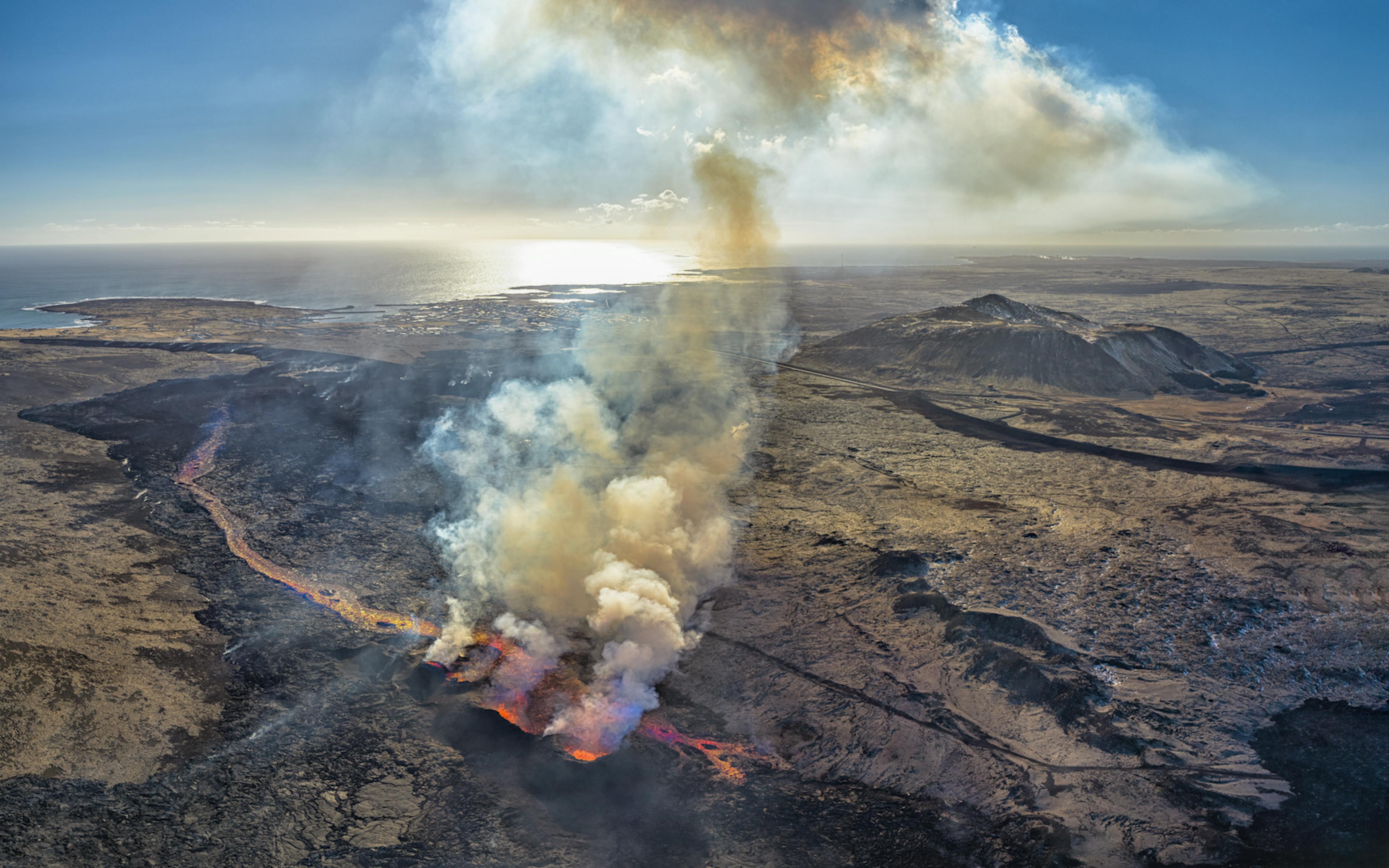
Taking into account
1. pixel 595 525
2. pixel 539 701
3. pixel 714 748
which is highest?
pixel 595 525

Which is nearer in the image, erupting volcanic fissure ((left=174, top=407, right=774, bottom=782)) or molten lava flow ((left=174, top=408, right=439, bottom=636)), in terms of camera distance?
erupting volcanic fissure ((left=174, top=407, right=774, bottom=782))

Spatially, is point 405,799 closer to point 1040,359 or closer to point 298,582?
point 298,582

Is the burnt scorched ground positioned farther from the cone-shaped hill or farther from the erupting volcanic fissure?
the cone-shaped hill

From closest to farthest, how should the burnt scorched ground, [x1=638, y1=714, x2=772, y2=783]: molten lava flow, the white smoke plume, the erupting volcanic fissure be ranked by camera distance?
the burnt scorched ground < [x1=638, y1=714, x2=772, y2=783]: molten lava flow < the erupting volcanic fissure < the white smoke plume

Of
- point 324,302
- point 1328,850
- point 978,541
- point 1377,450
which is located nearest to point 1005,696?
point 1328,850

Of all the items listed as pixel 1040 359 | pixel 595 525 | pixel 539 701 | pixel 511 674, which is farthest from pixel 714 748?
pixel 1040 359

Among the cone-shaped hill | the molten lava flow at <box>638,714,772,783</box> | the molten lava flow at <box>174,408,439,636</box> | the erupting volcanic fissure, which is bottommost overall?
the molten lava flow at <box>638,714,772,783</box>

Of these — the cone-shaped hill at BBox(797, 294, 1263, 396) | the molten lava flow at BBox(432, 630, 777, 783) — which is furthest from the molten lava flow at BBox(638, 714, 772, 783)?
the cone-shaped hill at BBox(797, 294, 1263, 396)
